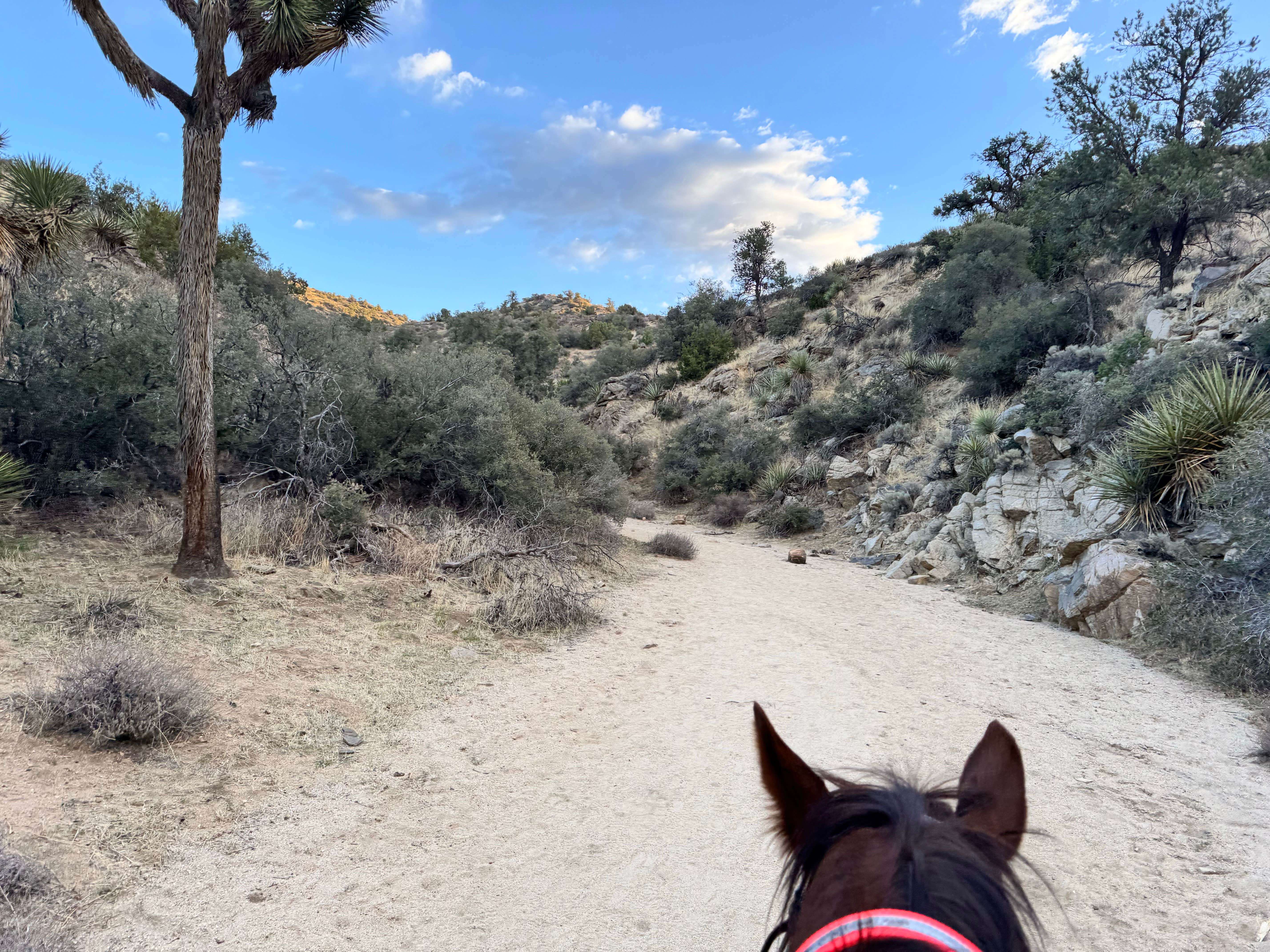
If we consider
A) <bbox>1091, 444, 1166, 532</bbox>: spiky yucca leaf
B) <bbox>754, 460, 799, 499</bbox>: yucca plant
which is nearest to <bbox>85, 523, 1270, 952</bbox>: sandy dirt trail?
<bbox>1091, 444, 1166, 532</bbox>: spiky yucca leaf

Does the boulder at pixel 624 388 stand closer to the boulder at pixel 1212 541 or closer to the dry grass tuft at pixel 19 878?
the boulder at pixel 1212 541

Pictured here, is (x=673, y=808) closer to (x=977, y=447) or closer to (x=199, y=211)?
(x=199, y=211)

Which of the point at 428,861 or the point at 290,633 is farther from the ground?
the point at 290,633

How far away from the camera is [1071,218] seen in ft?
55.7

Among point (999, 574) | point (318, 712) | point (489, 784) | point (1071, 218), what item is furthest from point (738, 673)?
point (1071, 218)

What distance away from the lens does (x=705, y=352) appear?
31188 millimetres

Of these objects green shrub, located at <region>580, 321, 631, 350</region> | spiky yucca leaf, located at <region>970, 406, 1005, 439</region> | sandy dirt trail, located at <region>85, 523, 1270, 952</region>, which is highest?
green shrub, located at <region>580, 321, 631, 350</region>

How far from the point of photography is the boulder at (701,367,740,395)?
2836cm

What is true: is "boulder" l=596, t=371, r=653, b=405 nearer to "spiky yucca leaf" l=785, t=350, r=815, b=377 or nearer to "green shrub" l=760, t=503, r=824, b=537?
"spiky yucca leaf" l=785, t=350, r=815, b=377

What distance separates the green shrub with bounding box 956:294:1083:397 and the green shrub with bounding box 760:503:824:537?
206 inches

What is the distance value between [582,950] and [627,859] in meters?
0.65

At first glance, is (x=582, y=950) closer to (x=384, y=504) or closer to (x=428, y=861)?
(x=428, y=861)

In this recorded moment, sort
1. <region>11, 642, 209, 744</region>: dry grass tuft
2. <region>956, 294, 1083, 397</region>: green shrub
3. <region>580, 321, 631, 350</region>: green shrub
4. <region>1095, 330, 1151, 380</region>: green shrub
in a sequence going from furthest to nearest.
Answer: <region>580, 321, 631, 350</region>: green shrub, <region>956, 294, 1083, 397</region>: green shrub, <region>1095, 330, 1151, 380</region>: green shrub, <region>11, 642, 209, 744</region>: dry grass tuft

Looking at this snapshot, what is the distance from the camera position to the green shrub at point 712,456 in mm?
20188
